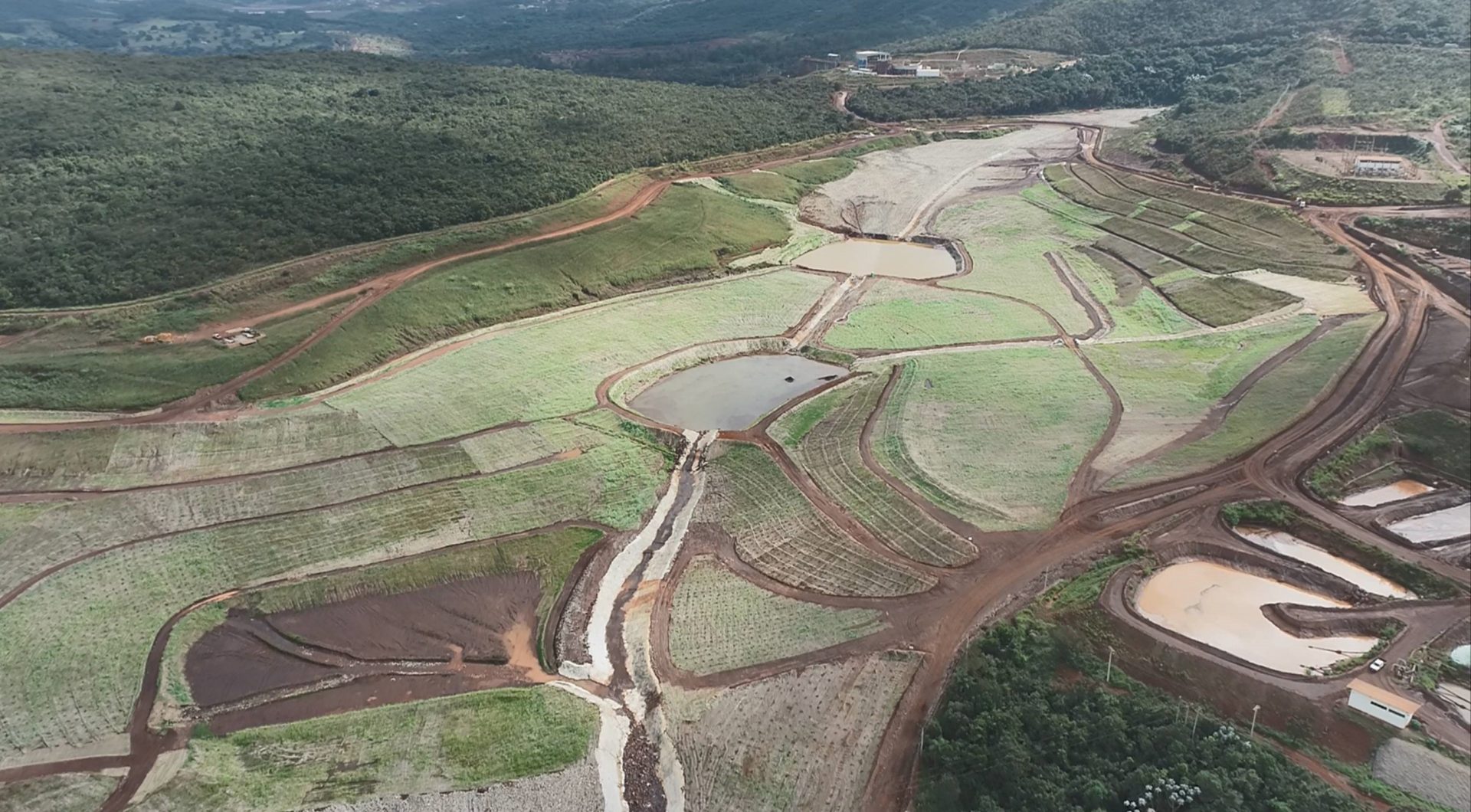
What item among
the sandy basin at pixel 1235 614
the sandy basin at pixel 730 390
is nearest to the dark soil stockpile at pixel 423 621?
the sandy basin at pixel 730 390

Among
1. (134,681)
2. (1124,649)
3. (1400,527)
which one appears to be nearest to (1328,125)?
(1400,527)

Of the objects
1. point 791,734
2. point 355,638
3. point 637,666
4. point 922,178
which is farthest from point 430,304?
point 922,178

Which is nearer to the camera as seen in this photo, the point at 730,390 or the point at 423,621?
the point at 423,621

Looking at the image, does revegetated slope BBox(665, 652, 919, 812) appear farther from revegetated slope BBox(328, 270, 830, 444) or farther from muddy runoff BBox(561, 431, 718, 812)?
revegetated slope BBox(328, 270, 830, 444)

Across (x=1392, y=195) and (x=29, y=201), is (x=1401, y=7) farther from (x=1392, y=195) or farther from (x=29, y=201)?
(x=29, y=201)

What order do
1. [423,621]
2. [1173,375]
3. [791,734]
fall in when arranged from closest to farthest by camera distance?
[791,734] < [423,621] < [1173,375]

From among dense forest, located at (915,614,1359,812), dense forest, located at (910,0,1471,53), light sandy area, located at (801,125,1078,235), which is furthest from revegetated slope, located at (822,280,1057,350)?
dense forest, located at (910,0,1471,53)

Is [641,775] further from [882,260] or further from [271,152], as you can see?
[271,152]
